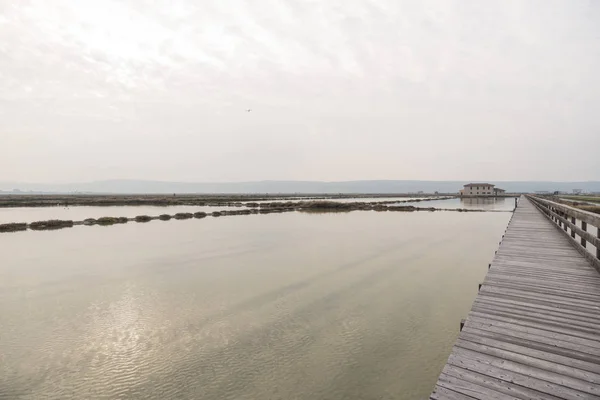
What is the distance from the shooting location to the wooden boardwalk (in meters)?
4.04

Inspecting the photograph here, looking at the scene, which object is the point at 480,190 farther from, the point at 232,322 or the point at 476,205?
the point at 232,322

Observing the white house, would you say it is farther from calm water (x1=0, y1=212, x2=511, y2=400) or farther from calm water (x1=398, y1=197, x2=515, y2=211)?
calm water (x1=0, y1=212, x2=511, y2=400)

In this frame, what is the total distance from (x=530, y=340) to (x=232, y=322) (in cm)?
788

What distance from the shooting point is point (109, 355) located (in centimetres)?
812

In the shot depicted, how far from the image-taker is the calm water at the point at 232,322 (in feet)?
22.9

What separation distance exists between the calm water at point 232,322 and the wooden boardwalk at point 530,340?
208 centimetres

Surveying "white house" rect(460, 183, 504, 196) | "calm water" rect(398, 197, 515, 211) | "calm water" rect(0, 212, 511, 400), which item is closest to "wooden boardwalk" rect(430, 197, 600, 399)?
"calm water" rect(0, 212, 511, 400)

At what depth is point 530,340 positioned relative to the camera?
521 centimetres

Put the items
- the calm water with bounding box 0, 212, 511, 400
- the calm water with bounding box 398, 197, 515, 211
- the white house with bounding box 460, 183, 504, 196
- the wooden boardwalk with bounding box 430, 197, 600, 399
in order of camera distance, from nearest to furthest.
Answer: the wooden boardwalk with bounding box 430, 197, 600, 399
the calm water with bounding box 0, 212, 511, 400
the calm water with bounding box 398, 197, 515, 211
the white house with bounding box 460, 183, 504, 196

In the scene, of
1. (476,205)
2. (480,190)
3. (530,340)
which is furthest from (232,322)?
(480,190)

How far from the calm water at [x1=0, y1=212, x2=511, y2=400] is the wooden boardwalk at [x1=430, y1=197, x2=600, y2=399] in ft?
6.84

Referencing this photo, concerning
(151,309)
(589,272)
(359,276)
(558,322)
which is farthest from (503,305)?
(151,309)

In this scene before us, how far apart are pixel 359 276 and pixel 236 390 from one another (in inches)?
375

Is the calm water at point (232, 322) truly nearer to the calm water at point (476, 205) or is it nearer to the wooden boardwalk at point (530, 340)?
the wooden boardwalk at point (530, 340)
